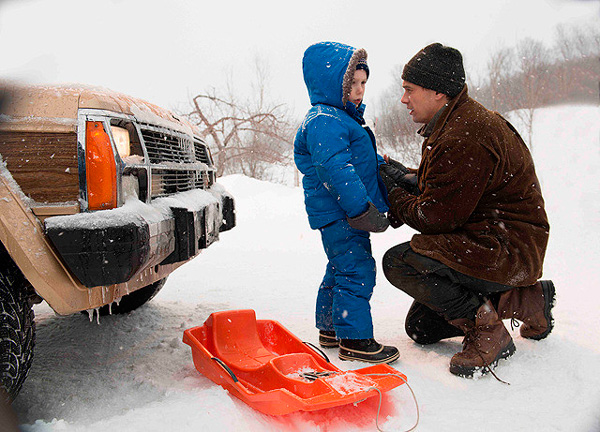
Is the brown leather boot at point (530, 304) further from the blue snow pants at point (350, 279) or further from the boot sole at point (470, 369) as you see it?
the blue snow pants at point (350, 279)

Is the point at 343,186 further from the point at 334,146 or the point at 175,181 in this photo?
the point at 175,181

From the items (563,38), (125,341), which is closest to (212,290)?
(125,341)

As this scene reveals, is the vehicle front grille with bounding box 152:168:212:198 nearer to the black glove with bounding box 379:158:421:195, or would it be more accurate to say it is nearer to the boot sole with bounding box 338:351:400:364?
the black glove with bounding box 379:158:421:195

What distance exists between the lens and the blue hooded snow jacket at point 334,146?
2.62m

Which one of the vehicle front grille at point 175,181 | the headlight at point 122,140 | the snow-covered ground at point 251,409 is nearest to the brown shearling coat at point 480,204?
the snow-covered ground at point 251,409

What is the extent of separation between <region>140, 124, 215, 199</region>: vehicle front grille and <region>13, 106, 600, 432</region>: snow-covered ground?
3.47ft

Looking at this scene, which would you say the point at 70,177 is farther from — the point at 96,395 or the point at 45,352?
the point at 45,352

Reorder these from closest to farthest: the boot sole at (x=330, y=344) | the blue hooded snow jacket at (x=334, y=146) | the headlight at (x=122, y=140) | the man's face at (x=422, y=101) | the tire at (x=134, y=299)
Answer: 1. the headlight at (x=122, y=140)
2. the blue hooded snow jacket at (x=334, y=146)
3. the man's face at (x=422, y=101)
4. the boot sole at (x=330, y=344)
5. the tire at (x=134, y=299)

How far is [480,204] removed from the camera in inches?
104

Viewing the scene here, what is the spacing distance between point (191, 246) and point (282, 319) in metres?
1.58

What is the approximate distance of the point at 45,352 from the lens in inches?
116

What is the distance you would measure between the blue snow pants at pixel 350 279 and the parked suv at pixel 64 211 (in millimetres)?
1063

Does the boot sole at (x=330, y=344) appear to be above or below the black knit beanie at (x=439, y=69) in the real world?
below

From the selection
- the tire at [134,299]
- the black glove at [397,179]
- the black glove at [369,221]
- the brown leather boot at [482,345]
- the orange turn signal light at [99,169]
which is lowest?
the tire at [134,299]
